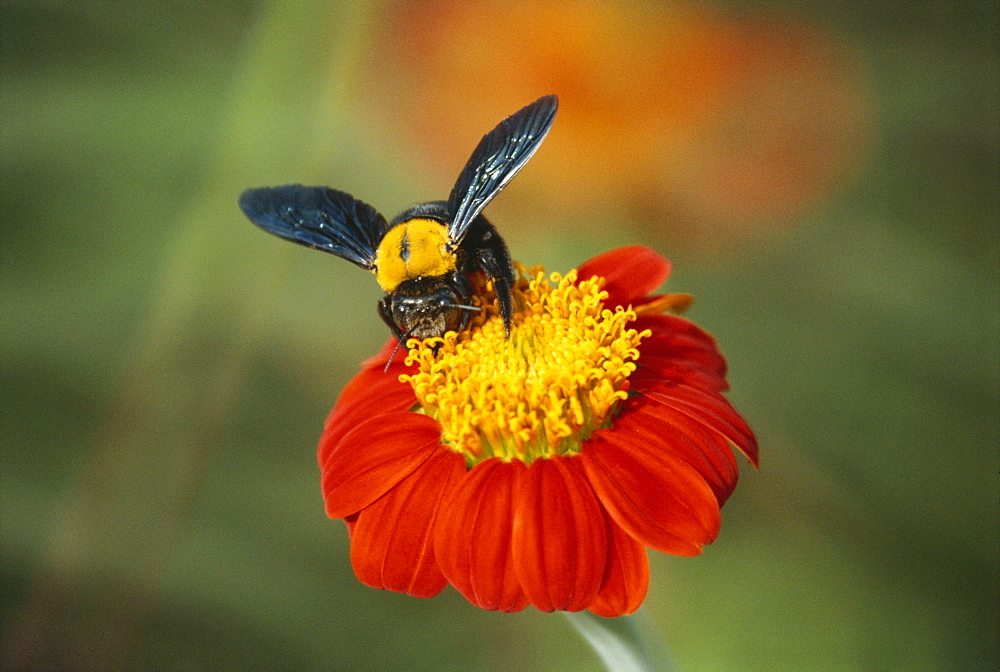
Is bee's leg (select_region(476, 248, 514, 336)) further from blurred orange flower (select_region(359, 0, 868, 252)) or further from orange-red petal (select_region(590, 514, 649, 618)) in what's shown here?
blurred orange flower (select_region(359, 0, 868, 252))

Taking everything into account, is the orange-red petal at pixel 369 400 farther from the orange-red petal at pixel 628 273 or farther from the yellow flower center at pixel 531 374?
the orange-red petal at pixel 628 273

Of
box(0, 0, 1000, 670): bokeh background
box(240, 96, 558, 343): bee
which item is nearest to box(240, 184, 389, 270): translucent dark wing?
box(240, 96, 558, 343): bee

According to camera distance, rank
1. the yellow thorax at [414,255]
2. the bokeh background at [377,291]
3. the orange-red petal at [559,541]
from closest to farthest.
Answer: the orange-red petal at [559,541], the yellow thorax at [414,255], the bokeh background at [377,291]

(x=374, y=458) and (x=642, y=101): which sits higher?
(x=642, y=101)

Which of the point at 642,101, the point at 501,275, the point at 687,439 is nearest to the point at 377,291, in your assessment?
the point at 642,101

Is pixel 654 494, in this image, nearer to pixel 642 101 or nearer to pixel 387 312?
pixel 387 312

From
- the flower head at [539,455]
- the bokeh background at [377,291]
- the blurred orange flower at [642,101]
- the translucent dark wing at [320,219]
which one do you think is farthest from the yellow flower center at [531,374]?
the blurred orange flower at [642,101]

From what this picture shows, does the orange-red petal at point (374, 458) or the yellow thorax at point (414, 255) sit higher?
the yellow thorax at point (414, 255)
